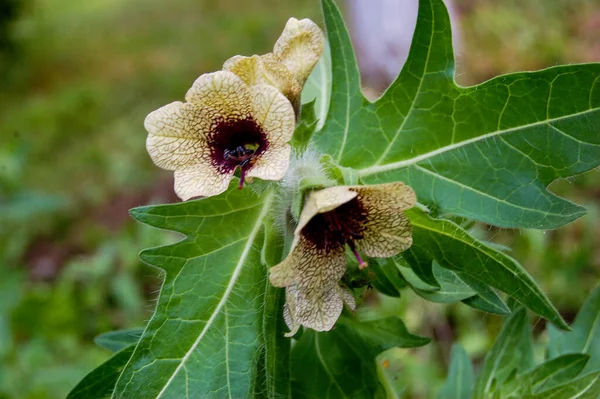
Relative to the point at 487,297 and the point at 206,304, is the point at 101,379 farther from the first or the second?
the point at 487,297

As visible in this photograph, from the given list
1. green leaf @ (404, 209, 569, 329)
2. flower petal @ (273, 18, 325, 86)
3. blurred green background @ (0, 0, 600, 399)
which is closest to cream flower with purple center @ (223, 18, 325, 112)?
flower petal @ (273, 18, 325, 86)

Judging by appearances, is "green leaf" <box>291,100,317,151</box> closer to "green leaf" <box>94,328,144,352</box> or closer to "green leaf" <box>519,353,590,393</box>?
"green leaf" <box>94,328,144,352</box>

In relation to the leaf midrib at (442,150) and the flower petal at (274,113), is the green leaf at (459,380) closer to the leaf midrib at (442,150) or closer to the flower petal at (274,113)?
the leaf midrib at (442,150)

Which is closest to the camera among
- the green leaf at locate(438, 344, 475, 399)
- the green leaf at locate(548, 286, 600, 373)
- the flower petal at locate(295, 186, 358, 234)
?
the flower petal at locate(295, 186, 358, 234)

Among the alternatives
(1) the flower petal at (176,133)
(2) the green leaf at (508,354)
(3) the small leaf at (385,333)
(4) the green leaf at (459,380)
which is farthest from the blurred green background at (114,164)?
(1) the flower petal at (176,133)

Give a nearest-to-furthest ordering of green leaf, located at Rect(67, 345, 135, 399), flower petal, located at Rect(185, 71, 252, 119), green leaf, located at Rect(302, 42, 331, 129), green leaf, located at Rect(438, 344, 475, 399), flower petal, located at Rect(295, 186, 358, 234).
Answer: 1. flower petal, located at Rect(295, 186, 358, 234)
2. flower petal, located at Rect(185, 71, 252, 119)
3. green leaf, located at Rect(67, 345, 135, 399)
4. green leaf, located at Rect(302, 42, 331, 129)
5. green leaf, located at Rect(438, 344, 475, 399)

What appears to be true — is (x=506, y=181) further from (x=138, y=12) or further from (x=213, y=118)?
(x=138, y=12)

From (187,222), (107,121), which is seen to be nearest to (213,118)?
(187,222)
